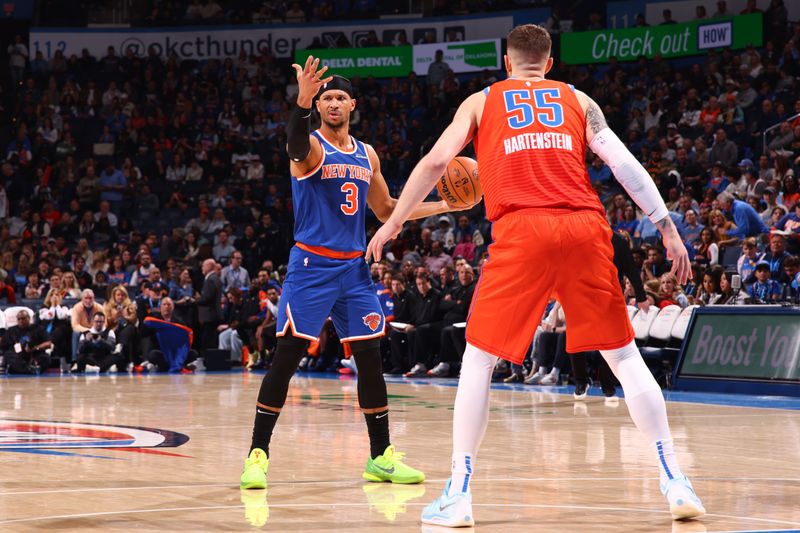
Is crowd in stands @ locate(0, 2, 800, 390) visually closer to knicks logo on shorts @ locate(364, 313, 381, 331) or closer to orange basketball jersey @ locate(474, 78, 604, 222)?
knicks logo on shorts @ locate(364, 313, 381, 331)

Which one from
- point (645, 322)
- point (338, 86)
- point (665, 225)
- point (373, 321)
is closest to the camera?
point (665, 225)

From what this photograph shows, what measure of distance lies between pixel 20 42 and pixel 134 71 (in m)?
3.38

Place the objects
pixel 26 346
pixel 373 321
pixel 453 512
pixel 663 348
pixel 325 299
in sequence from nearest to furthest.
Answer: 1. pixel 453 512
2. pixel 325 299
3. pixel 373 321
4. pixel 663 348
5. pixel 26 346

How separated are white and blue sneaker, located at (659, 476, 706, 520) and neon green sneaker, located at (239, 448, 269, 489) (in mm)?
2182

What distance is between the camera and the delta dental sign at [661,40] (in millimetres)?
23891

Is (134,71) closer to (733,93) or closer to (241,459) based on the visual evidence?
(733,93)

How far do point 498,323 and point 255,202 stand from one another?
2111 centimetres

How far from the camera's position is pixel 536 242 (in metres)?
4.83

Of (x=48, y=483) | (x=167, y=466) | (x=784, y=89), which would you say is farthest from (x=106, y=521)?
(x=784, y=89)

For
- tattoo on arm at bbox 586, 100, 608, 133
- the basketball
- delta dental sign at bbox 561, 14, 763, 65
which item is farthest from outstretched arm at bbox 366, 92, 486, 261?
Result: delta dental sign at bbox 561, 14, 763, 65

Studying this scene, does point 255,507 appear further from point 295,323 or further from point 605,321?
point 605,321

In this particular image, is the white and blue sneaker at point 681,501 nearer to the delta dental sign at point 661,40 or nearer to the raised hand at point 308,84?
the raised hand at point 308,84

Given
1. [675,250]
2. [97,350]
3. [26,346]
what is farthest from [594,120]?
[26,346]

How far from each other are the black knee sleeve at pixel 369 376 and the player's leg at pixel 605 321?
69.5 inches
